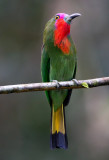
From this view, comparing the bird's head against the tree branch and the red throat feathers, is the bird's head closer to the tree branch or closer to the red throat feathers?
the red throat feathers

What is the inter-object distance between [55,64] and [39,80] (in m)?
1.75

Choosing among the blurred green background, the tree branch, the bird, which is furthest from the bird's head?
the blurred green background

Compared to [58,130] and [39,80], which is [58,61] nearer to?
[58,130]

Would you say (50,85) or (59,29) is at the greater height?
(59,29)

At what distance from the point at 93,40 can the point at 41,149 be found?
1980 mm

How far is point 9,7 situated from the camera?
586cm

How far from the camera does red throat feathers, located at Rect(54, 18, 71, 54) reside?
12.3ft

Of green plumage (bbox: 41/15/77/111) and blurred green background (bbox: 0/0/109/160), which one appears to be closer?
green plumage (bbox: 41/15/77/111)

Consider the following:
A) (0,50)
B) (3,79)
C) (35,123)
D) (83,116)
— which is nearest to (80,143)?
(83,116)

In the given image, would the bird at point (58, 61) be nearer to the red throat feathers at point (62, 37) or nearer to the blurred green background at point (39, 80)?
the red throat feathers at point (62, 37)

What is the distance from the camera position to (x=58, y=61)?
3.72 m

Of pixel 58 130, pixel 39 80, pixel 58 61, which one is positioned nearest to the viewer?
pixel 58 61

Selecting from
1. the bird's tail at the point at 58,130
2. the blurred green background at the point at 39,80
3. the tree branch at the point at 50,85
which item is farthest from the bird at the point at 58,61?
the blurred green background at the point at 39,80

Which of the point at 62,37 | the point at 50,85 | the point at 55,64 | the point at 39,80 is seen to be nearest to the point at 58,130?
the point at 55,64
